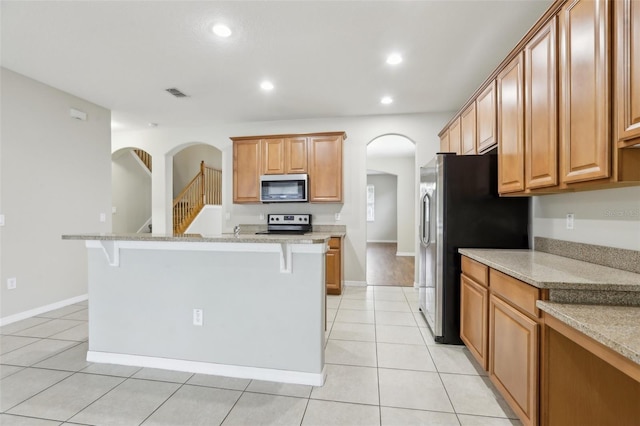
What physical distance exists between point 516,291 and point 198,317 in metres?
2.10

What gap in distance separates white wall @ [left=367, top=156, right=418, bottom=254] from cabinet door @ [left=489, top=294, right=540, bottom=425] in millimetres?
6492

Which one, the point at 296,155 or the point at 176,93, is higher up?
the point at 176,93

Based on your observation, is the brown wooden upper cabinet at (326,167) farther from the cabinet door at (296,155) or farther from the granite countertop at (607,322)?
the granite countertop at (607,322)

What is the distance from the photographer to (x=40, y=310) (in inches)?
138

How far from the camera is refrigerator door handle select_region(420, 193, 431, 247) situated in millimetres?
3074

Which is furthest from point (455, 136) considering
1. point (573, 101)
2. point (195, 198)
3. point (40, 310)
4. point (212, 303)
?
point (195, 198)

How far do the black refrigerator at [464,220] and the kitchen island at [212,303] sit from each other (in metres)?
1.23

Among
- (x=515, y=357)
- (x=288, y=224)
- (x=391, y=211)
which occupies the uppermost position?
(x=391, y=211)

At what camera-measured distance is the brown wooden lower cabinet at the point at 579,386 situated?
128cm

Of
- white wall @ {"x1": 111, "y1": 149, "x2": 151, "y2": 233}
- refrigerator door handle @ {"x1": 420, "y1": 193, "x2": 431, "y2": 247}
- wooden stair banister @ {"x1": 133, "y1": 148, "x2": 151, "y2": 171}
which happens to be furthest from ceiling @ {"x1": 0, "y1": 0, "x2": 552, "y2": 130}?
wooden stair banister @ {"x1": 133, "y1": 148, "x2": 151, "y2": 171}

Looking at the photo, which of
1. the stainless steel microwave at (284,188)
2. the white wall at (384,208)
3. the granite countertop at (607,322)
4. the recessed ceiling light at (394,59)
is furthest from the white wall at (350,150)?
the white wall at (384,208)

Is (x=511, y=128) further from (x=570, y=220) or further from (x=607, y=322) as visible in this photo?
(x=607, y=322)

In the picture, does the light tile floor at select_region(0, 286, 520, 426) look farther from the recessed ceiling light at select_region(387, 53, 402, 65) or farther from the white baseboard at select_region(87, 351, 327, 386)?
the recessed ceiling light at select_region(387, 53, 402, 65)

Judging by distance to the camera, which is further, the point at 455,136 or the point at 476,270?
the point at 455,136
